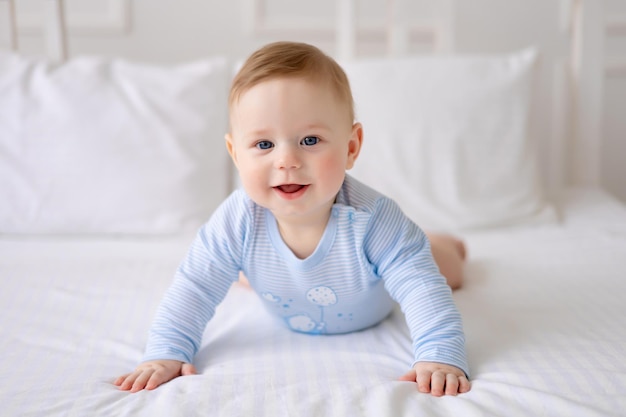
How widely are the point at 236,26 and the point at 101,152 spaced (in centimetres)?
71

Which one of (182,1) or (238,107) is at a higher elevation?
(182,1)

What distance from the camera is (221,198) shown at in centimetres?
166

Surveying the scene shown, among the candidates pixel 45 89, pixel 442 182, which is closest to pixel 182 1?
pixel 45 89

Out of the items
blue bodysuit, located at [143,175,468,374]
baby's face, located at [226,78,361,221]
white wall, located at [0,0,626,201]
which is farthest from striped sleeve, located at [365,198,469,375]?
white wall, located at [0,0,626,201]

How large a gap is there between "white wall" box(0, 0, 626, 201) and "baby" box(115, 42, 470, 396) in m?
1.14

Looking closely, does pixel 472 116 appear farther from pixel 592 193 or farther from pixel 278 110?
pixel 278 110

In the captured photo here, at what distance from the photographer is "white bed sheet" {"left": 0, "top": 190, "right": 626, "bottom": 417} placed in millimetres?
798

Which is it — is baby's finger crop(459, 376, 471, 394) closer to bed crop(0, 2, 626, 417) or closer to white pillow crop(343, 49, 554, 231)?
bed crop(0, 2, 626, 417)

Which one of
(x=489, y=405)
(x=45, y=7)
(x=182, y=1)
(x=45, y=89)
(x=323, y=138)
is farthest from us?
(x=182, y=1)

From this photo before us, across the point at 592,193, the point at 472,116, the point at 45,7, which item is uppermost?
the point at 45,7

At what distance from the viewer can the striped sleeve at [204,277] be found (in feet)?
3.21

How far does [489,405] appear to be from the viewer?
2.58ft

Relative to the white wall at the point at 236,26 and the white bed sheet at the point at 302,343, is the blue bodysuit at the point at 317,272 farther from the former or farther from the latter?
the white wall at the point at 236,26

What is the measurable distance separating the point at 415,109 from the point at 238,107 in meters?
0.81
